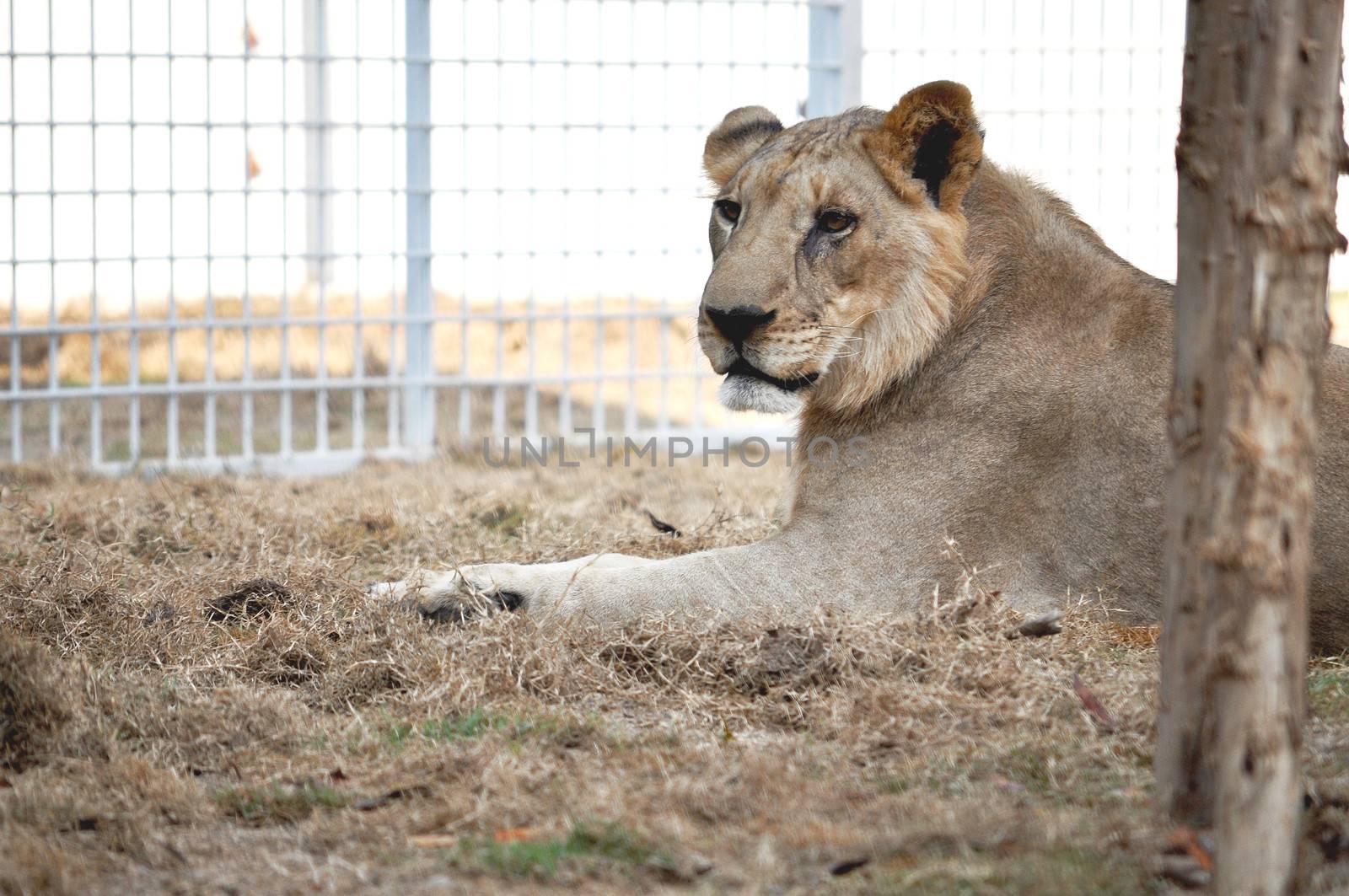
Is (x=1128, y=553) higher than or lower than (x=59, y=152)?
lower

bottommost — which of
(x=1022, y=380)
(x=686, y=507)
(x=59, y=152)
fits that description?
(x=686, y=507)

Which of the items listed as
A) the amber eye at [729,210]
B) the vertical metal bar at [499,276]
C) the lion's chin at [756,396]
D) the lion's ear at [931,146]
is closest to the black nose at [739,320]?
the lion's chin at [756,396]

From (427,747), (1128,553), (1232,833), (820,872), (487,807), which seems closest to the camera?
(1232,833)

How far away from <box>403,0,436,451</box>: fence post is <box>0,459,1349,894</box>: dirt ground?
3.72 m

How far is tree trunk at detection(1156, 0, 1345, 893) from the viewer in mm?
2537

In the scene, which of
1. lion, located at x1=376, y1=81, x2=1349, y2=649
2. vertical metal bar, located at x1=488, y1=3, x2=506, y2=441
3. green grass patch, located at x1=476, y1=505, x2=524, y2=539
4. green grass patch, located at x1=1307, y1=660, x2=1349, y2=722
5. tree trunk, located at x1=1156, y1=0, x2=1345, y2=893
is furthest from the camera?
vertical metal bar, located at x1=488, y1=3, x2=506, y2=441

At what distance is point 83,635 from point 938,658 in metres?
2.41

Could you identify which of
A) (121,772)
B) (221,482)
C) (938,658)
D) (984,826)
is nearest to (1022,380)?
(938,658)

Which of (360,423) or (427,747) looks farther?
(360,423)

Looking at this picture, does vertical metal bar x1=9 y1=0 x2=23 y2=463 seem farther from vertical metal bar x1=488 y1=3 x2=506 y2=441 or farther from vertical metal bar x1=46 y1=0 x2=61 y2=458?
vertical metal bar x1=488 y1=3 x2=506 y2=441

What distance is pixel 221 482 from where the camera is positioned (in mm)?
7168

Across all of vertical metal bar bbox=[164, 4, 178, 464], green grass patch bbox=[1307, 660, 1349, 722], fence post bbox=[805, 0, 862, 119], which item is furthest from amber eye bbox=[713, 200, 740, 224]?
fence post bbox=[805, 0, 862, 119]

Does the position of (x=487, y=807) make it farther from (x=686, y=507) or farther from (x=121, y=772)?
(x=686, y=507)

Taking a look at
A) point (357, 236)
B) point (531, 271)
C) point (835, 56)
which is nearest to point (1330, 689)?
point (531, 271)
